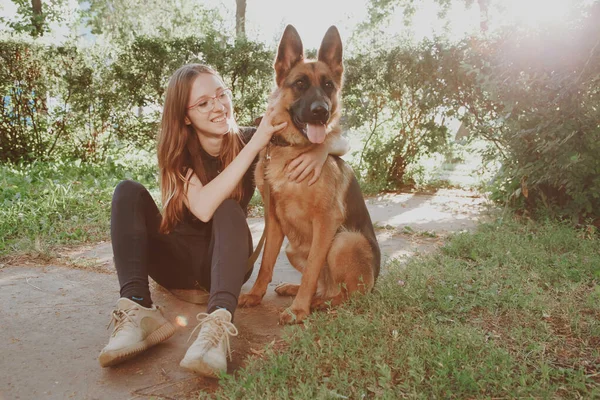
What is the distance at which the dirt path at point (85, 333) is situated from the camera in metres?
2.02

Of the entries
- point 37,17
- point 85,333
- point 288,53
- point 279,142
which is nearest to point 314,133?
point 279,142

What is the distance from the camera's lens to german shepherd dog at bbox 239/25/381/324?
2.77 metres

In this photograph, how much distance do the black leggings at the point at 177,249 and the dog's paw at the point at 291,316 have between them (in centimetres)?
35

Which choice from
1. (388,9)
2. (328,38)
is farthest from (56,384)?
(388,9)

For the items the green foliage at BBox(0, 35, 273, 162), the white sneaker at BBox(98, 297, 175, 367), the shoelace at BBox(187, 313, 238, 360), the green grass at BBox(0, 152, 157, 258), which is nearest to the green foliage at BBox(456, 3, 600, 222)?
the shoelace at BBox(187, 313, 238, 360)

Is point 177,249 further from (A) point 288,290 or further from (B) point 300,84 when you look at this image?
(B) point 300,84

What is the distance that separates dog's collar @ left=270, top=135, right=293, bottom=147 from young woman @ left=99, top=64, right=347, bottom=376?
16 cm

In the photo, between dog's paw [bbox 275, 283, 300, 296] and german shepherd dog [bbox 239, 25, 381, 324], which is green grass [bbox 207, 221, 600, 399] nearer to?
german shepherd dog [bbox 239, 25, 381, 324]

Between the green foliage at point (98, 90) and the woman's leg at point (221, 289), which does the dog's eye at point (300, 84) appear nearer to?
the woman's leg at point (221, 289)

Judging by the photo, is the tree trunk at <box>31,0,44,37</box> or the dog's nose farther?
the tree trunk at <box>31,0,44,37</box>

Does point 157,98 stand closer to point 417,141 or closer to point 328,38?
point 417,141

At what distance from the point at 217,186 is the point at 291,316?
0.92 m

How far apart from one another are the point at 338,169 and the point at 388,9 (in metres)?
17.3

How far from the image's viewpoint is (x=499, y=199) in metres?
5.70
